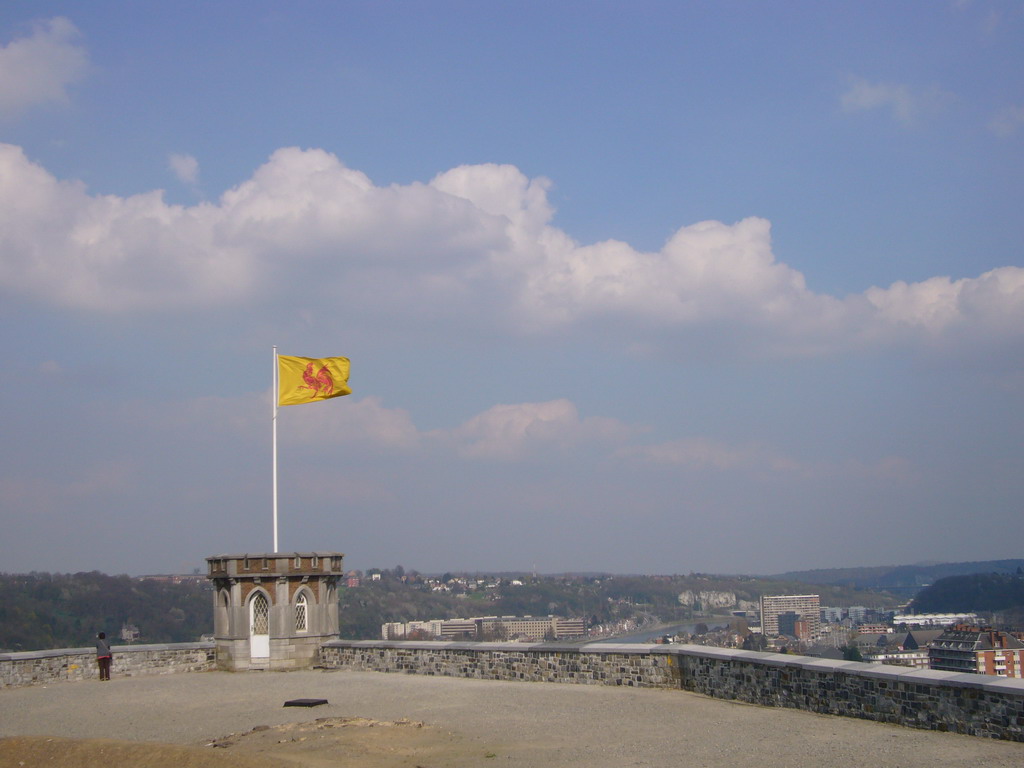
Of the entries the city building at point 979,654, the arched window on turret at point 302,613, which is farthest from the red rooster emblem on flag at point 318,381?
the city building at point 979,654

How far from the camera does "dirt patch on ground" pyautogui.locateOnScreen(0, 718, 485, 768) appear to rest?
969 cm

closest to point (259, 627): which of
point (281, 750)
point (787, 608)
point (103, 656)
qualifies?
point (103, 656)

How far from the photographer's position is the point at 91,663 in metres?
20.4

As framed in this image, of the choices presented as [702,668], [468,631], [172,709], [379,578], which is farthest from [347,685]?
[379,578]

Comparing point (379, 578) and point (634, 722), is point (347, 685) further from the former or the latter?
point (379, 578)

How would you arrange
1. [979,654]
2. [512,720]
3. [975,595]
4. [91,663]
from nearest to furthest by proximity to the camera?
[512,720]
[91,663]
[979,654]
[975,595]

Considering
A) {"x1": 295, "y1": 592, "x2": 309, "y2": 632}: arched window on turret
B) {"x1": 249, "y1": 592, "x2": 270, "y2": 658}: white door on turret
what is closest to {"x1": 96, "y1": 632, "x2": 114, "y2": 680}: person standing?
{"x1": 249, "y1": 592, "x2": 270, "y2": 658}: white door on turret

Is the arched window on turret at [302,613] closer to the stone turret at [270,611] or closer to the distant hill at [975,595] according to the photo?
the stone turret at [270,611]

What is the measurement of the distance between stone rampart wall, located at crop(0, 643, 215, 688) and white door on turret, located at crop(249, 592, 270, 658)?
1.50 m

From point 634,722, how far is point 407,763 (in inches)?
139

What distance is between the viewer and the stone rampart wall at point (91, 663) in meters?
19.0

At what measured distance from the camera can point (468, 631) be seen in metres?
59.7

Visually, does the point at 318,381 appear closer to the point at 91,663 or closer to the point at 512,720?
the point at 91,663

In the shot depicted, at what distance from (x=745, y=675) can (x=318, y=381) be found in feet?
45.3
